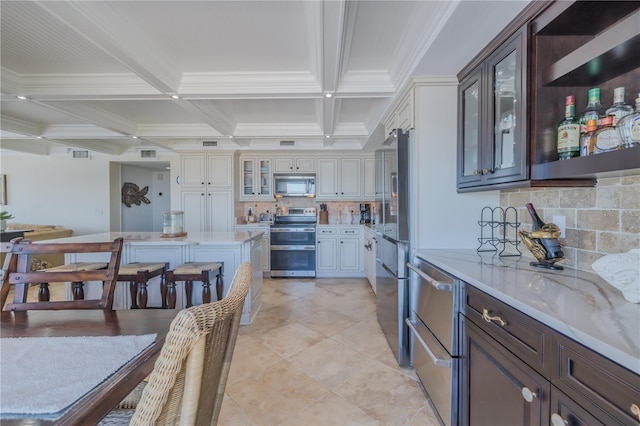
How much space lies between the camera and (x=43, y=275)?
1.37 m

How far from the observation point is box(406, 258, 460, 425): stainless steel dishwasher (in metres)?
1.46

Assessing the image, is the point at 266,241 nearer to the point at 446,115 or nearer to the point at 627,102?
the point at 446,115

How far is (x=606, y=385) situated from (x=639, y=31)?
3.91 feet

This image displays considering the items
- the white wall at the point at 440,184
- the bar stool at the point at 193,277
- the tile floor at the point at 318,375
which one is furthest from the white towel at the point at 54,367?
the white wall at the point at 440,184

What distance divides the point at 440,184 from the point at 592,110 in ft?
3.10

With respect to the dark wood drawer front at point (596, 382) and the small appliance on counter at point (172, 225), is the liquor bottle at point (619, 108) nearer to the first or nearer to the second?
the dark wood drawer front at point (596, 382)

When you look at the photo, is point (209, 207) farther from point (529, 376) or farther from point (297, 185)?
point (529, 376)

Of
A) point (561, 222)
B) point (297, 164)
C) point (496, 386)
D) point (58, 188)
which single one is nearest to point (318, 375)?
point (496, 386)

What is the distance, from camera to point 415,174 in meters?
2.12

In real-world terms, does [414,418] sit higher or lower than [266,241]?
lower

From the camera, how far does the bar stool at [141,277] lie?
8.20 ft

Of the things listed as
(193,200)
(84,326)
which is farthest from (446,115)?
(193,200)

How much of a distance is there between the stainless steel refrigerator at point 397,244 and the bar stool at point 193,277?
1632mm

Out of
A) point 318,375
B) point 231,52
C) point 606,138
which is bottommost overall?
point 318,375
